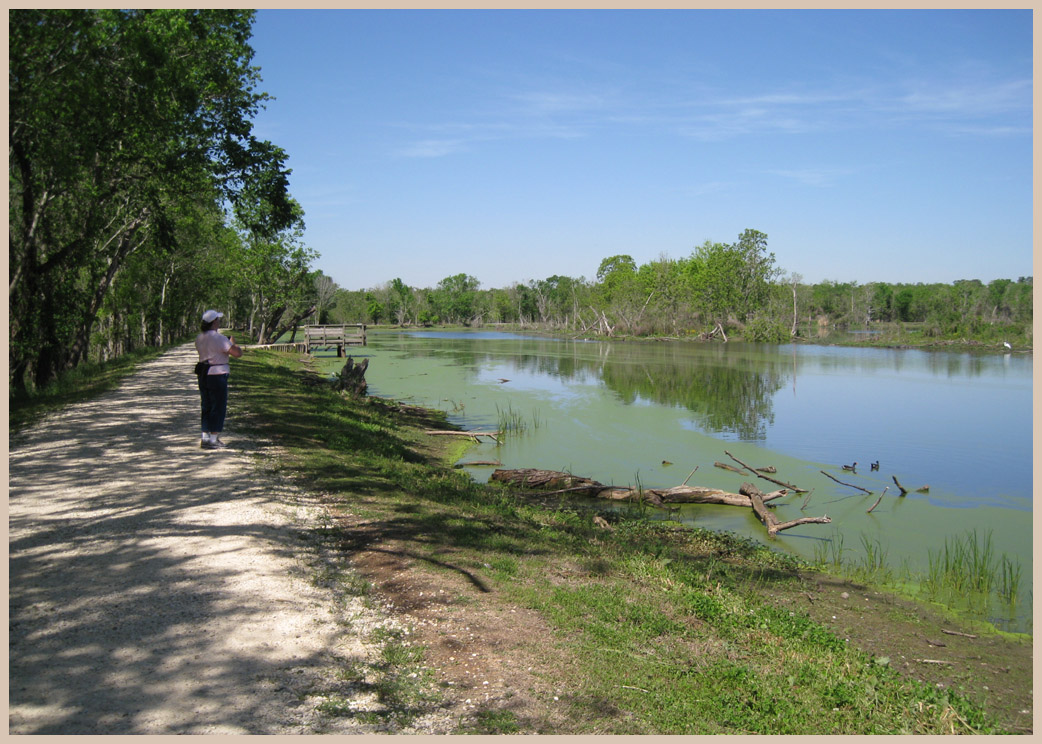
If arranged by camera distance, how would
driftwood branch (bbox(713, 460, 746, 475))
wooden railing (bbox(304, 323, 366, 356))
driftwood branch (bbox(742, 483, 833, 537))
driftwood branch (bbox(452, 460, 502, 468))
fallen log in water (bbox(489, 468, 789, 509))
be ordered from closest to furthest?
driftwood branch (bbox(742, 483, 833, 537)), fallen log in water (bbox(489, 468, 789, 509)), driftwood branch (bbox(713, 460, 746, 475)), driftwood branch (bbox(452, 460, 502, 468)), wooden railing (bbox(304, 323, 366, 356))

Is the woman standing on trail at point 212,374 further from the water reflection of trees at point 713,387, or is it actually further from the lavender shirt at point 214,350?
the water reflection of trees at point 713,387

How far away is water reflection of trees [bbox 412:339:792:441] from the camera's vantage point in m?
23.7

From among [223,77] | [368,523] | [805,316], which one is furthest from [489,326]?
[368,523]

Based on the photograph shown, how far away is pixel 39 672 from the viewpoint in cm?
425


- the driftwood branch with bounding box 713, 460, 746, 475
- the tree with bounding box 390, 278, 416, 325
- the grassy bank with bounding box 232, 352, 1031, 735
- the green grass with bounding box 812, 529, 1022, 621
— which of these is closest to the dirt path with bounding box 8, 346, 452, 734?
the grassy bank with bounding box 232, 352, 1031, 735

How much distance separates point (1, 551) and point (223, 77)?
45.4 feet

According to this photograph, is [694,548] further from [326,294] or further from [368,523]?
[326,294]

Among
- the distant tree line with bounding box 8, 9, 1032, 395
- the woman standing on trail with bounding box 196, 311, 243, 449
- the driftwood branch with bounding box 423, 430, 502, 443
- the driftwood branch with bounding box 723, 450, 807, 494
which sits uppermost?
the distant tree line with bounding box 8, 9, 1032, 395

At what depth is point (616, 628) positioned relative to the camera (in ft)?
19.0

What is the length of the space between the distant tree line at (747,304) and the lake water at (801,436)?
36.9 meters

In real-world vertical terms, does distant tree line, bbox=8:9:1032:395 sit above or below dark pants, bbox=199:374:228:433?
above

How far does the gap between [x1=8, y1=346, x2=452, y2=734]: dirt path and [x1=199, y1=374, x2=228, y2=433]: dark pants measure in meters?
1.13

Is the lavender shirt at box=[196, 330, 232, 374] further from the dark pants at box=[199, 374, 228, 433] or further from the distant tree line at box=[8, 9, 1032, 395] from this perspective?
the distant tree line at box=[8, 9, 1032, 395]

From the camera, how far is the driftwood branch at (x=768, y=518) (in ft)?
36.1
